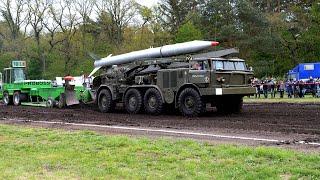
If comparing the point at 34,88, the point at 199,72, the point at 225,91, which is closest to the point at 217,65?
the point at 199,72

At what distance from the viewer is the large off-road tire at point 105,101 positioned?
21609 mm

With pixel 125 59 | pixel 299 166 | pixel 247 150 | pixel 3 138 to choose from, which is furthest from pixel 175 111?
pixel 299 166

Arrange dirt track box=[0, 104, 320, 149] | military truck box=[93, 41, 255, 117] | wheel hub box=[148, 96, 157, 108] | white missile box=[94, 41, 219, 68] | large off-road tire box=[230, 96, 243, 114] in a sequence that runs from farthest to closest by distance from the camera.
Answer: large off-road tire box=[230, 96, 243, 114] → wheel hub box=[148, 96, 157, 108] → white missile box=[94, 41, 219, 68] → military truck box=[93, 41, 255, 117] → dirt track box=[0, 104, 320, 149]

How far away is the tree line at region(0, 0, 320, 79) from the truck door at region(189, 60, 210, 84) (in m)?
29.8

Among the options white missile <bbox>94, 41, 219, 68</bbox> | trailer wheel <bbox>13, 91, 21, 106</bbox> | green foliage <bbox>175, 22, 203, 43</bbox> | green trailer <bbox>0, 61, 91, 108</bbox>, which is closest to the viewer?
white missile <bbox>94, 41, 219, 68</bbox>

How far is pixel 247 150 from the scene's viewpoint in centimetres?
906

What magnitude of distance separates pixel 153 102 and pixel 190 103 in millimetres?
1967

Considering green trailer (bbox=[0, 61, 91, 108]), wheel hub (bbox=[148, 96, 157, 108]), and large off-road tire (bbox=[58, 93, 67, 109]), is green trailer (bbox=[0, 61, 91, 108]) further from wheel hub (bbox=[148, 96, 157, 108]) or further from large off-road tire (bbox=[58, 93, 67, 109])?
wheel hub (bbox=[148, 96, 157, 108])

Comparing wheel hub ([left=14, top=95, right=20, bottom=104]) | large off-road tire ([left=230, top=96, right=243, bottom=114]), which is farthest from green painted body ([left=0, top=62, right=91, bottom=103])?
large off-road tire ([left=230, top=96, right=243, bottom=114])

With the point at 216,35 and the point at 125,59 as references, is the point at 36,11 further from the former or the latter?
the point at 125,59

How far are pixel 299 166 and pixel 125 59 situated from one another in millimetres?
14722

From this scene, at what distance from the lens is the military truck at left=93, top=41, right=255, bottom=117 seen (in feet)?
57.9

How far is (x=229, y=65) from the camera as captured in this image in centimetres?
1814

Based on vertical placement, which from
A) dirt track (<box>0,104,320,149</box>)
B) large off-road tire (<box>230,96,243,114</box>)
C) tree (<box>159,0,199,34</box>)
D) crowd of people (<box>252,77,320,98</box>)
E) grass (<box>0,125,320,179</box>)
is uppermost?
tree (<box>159,0,199,34</box>)
